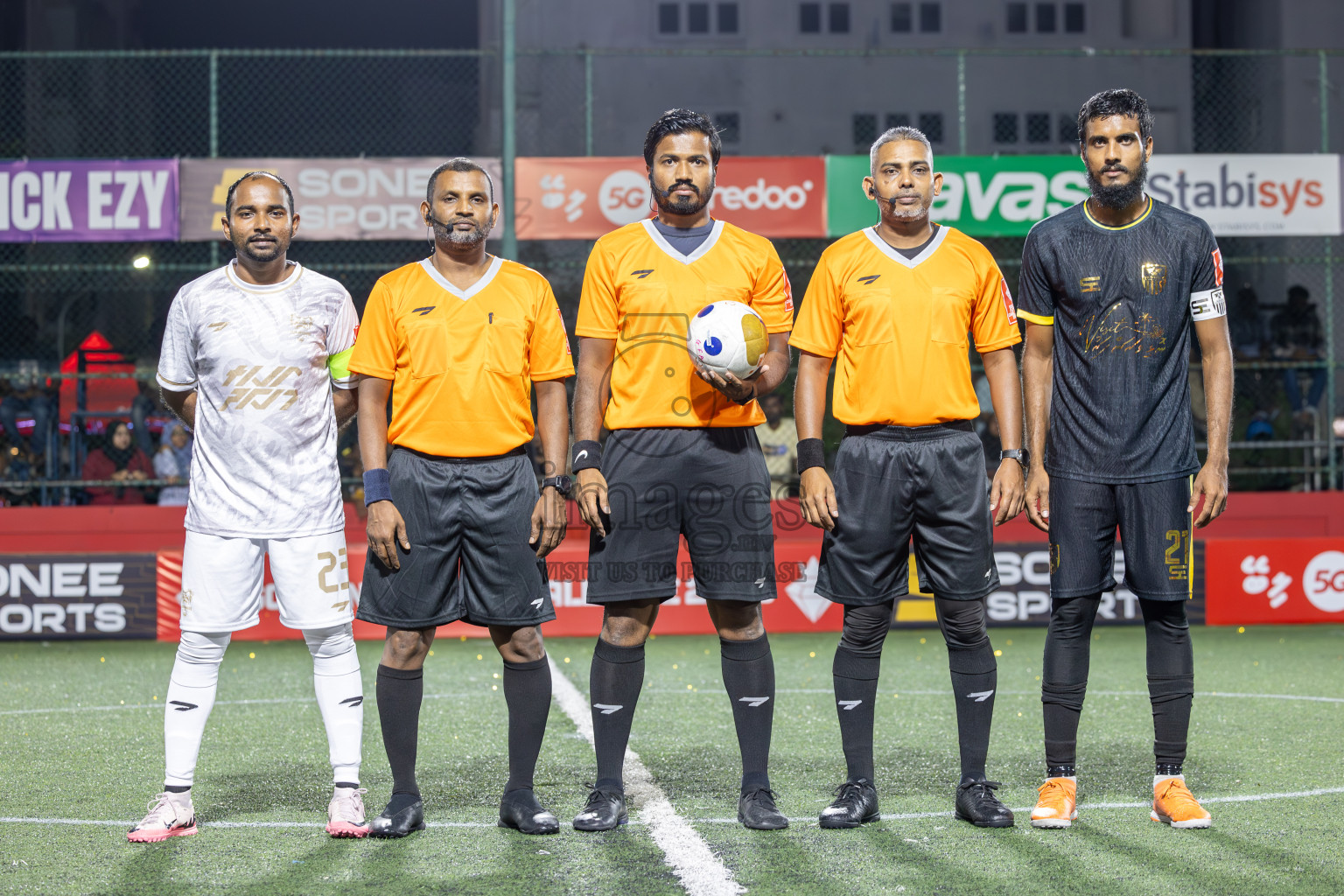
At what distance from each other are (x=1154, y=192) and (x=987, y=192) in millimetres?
1485

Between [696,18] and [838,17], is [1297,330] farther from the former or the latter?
[838,17]

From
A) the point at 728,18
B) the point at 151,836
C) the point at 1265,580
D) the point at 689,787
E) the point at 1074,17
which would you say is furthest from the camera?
the point at 1074,17

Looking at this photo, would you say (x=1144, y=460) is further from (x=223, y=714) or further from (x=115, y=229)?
(x=115, y=229)

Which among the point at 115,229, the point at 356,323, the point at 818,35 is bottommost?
the point at 356,323

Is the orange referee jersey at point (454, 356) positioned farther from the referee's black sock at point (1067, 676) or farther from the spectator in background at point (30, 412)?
the spectator in background at point (30, 412)

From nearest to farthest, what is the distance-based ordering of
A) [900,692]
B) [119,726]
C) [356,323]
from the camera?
[356,323] → [119,726] → [900,692]

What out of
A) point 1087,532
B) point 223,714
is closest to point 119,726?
point 223,714

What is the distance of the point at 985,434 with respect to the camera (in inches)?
526

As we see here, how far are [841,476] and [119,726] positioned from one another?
3815 millimetres

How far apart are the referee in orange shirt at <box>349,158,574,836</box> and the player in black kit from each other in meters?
1.62

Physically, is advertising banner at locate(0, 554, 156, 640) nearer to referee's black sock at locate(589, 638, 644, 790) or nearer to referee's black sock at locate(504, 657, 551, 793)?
referee's black sock at locate(504, 657, 551, 793)

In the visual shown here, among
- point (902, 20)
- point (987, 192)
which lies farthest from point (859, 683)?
point (902, 20)

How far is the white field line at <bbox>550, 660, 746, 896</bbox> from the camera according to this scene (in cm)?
369

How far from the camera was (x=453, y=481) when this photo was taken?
425 centimetres
